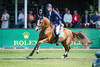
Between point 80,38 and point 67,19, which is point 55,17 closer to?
point 80,38

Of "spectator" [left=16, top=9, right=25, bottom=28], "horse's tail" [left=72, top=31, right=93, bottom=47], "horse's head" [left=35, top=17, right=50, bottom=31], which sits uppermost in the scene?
"horse's head" [left=35, top=17, right=50, bottom=31]

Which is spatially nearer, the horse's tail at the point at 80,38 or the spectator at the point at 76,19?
the horse's tail at the point at 80,38

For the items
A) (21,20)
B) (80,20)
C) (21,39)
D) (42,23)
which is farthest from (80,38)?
(21,20)

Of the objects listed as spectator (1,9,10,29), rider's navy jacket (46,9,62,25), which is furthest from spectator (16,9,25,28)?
rider's navy jacket (46,9,62,25)

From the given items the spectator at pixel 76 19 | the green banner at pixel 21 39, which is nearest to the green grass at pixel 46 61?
the green banner at pixel 21 39

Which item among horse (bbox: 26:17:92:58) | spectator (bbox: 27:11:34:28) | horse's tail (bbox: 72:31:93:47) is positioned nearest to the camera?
horse (bbox: 26:17:92:58)

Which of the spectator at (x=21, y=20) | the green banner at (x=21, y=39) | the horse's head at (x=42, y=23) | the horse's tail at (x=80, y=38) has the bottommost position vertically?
the green banner at (x=21, y=39)

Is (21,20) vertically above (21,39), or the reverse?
(21,20)

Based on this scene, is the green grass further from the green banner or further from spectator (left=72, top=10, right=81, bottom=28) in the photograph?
spectator (left=72, top=10, right=81, bottom=28)

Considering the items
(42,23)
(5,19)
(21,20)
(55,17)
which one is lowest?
(21,20)

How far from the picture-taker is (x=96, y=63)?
24.2 ft

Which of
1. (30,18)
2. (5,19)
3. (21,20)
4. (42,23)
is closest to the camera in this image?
(42,23)

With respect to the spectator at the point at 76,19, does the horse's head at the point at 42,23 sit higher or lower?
higher

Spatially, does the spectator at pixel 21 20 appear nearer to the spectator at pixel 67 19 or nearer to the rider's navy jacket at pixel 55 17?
the spectator at pixel 67 19
